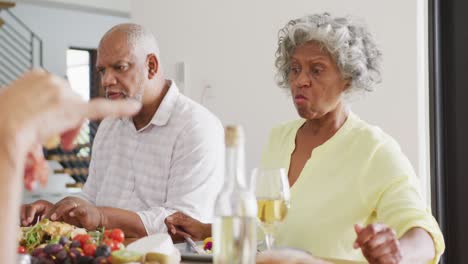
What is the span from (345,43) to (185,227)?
2.53 feet

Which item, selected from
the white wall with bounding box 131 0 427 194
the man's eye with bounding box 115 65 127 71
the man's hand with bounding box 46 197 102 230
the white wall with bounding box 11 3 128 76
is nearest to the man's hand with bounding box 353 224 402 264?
the man's hand with bounding box 46 197 102 230

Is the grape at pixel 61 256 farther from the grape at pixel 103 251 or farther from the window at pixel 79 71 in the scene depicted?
the window at pixel 79 71

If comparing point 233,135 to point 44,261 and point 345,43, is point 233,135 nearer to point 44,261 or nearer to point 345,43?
point 44,261

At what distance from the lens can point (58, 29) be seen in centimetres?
1234

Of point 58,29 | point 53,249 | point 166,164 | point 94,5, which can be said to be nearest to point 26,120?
point 53,249

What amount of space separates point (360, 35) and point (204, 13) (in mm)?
2168

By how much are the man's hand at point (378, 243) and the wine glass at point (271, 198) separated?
0.21 meters

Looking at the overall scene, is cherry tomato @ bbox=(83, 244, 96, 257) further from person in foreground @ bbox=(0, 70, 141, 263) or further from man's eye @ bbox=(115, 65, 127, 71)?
man's eye @ bbox=(115, 65, 127, 71)

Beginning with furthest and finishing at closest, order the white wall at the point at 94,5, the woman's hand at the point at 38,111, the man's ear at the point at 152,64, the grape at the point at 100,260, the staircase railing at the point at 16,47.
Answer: the staircase railing at the point at 16,47 < the white wall at the point at 94,5 < the man's ear at the point at 152,64 < the grape at the point at 100,260 < the woman's hand at the point at 38,111

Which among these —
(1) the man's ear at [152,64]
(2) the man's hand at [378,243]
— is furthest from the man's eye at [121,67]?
(2) the man's hand at [378,243]

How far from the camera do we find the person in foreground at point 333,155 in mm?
2133

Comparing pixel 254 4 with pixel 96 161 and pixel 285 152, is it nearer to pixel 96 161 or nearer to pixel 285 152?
pixel 96 161

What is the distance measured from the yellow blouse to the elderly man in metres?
0.61

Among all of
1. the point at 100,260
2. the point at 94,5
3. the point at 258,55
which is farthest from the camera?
the point at 94,5
